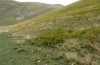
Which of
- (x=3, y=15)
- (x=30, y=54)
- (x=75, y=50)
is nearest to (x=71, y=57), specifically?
(x=75, y=50)

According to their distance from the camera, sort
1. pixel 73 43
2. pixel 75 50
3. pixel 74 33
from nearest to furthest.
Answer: pixel 75 50
pixel 73 43
pixel 74 33

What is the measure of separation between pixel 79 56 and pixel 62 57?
4.56 ft

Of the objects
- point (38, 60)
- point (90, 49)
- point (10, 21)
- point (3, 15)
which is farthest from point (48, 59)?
point (3, 15)

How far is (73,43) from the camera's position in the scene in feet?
80.9

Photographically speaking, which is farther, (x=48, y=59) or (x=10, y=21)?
(x=10, y=21)

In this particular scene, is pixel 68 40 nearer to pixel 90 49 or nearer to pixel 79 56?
pixel 90 49

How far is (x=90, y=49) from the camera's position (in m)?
23.0

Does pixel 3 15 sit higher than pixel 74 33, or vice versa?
pixel 74 33

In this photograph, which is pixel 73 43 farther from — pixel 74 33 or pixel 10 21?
pixel 10 21

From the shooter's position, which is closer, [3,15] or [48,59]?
[48,59]

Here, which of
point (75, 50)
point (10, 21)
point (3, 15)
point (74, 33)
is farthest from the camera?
point (3, 15)

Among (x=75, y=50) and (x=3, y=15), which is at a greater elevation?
(x=75, y=50)

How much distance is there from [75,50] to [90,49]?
139 centimetres

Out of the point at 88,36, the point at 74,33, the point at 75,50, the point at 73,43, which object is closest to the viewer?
the point at 75,50
